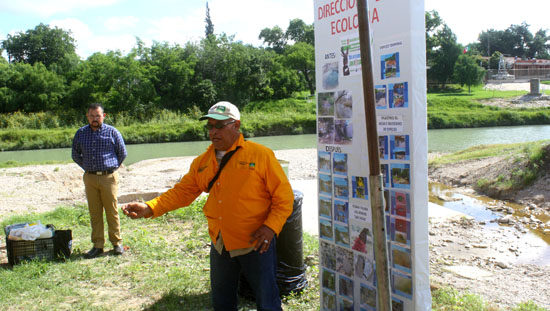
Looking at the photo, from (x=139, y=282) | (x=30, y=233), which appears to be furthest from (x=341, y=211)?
(x=30, y=233)

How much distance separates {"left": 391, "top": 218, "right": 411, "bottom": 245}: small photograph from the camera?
10.6ft


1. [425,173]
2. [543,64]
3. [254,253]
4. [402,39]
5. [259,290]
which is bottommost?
[259,290]

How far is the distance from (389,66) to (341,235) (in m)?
1.47

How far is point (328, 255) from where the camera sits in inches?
156

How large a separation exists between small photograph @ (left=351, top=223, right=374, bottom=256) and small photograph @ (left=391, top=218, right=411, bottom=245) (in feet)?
0.80

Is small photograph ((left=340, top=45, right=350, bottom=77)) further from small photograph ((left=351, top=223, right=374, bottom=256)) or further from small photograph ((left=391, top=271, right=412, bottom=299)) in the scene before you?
small photograph ((left=391, top=271, right=412, bottom=299))

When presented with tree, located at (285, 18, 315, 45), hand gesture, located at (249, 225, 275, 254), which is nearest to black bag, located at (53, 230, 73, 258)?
hand gesture, located at (249, 225, 275, 254)

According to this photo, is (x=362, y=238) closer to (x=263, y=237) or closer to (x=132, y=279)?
(x=263, y=237)

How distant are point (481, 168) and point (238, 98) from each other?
1828 inches

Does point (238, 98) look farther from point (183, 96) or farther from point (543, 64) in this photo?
point (543, 64)

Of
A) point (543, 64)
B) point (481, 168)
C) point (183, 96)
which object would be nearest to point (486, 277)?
point (481, 168)

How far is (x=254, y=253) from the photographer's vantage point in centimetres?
323

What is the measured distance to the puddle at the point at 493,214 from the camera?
7195 mm

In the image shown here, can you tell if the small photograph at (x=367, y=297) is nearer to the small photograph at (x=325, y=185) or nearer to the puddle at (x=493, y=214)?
the small photograph at (x=325, y=185)
